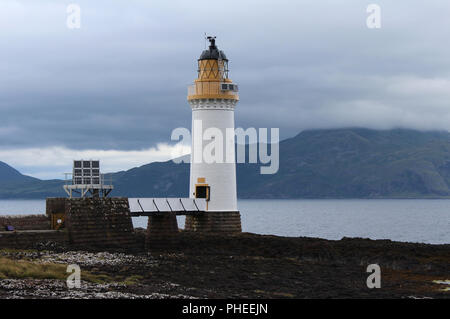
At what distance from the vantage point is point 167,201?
5550 cm

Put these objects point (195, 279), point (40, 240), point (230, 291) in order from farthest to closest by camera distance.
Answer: point (40, 240)
point (195, 279)
point (230, 291)

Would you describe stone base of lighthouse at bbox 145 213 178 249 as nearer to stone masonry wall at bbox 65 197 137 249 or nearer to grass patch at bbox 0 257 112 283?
stone masonry wall at bbox 65 197 137 249

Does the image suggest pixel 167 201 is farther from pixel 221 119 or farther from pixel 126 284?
pixel 126 284

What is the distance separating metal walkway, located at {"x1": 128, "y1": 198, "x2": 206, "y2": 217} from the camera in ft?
171

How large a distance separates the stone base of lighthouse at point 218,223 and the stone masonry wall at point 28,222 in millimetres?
14315

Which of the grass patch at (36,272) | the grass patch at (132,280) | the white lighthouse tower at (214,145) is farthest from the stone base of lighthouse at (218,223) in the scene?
the grass patch at (36,272)

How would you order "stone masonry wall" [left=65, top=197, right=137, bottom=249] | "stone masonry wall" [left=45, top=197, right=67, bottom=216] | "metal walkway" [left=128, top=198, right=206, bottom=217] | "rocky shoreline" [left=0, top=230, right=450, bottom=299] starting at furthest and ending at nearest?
"metal walkway" [left=128, top=198, right=206, bottom=217] → "stone masonry wall" [left=45, top=197, right=67, bottom=216] → "stone masonry wall" [left=65, top=197, right=137, bottom=249] → "rocky shoreline" [left=0, top=230, right=450, bottom=299]

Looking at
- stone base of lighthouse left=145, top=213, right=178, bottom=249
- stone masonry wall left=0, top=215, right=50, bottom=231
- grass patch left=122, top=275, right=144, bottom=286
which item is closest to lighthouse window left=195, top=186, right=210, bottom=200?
stone base of lighthouse left=145, top=213, right=178, bottom=249

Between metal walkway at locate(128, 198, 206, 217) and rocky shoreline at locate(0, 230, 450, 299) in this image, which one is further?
metal walkway at locate(128, 198, 206, 217)

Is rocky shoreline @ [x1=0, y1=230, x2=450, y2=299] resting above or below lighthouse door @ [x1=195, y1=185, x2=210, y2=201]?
below

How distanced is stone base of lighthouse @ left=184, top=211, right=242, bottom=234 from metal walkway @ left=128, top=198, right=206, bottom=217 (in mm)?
725

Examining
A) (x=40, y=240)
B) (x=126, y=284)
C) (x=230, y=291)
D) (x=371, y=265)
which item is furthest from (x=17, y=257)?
(x=371, y=265)

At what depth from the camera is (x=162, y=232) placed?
48406 mm

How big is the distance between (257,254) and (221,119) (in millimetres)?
14832
